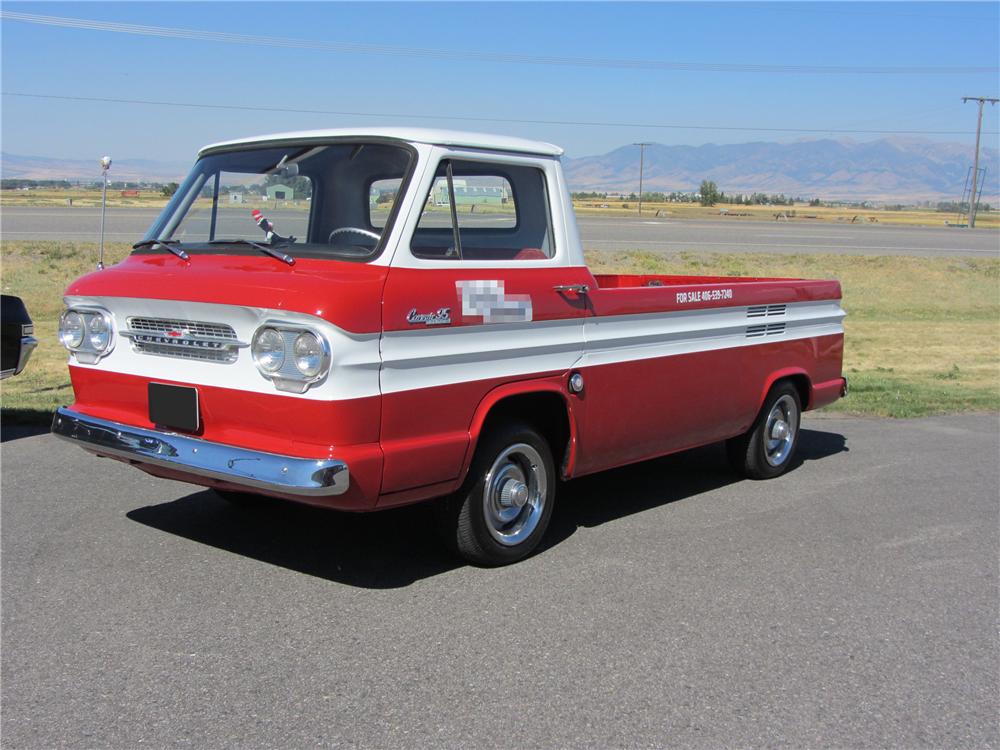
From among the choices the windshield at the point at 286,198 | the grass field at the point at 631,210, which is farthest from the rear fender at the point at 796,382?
the grass field at the point at 631,210

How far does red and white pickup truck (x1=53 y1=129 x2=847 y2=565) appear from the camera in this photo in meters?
4.44

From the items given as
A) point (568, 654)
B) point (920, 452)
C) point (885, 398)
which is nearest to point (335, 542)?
point (568, 654)

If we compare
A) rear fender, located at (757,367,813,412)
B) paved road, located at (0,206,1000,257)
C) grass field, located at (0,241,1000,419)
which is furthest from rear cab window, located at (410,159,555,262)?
paved road, located at (0,206,1000,257)

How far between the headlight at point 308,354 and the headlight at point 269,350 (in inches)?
3.6

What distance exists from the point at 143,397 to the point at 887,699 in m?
3.57

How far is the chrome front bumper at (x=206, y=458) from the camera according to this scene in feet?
14.1

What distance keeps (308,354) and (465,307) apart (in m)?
0.88

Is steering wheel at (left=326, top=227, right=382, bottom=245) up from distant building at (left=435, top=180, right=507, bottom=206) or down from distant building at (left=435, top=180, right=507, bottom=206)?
down

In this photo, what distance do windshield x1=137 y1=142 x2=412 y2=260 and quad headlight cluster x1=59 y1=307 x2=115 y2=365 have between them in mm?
535

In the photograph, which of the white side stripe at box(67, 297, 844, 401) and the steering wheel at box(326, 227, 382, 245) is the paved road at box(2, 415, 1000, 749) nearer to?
the white side stripe at box(67, 297, 844, 401)

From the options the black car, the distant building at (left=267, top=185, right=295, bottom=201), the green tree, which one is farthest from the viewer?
the green tree

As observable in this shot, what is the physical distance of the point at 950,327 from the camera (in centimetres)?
1752

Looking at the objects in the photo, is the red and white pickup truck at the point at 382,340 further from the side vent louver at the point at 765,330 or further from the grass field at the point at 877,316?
the grass field at the point at 877,316

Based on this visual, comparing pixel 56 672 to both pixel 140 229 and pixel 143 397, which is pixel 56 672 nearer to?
pixel 143 397
